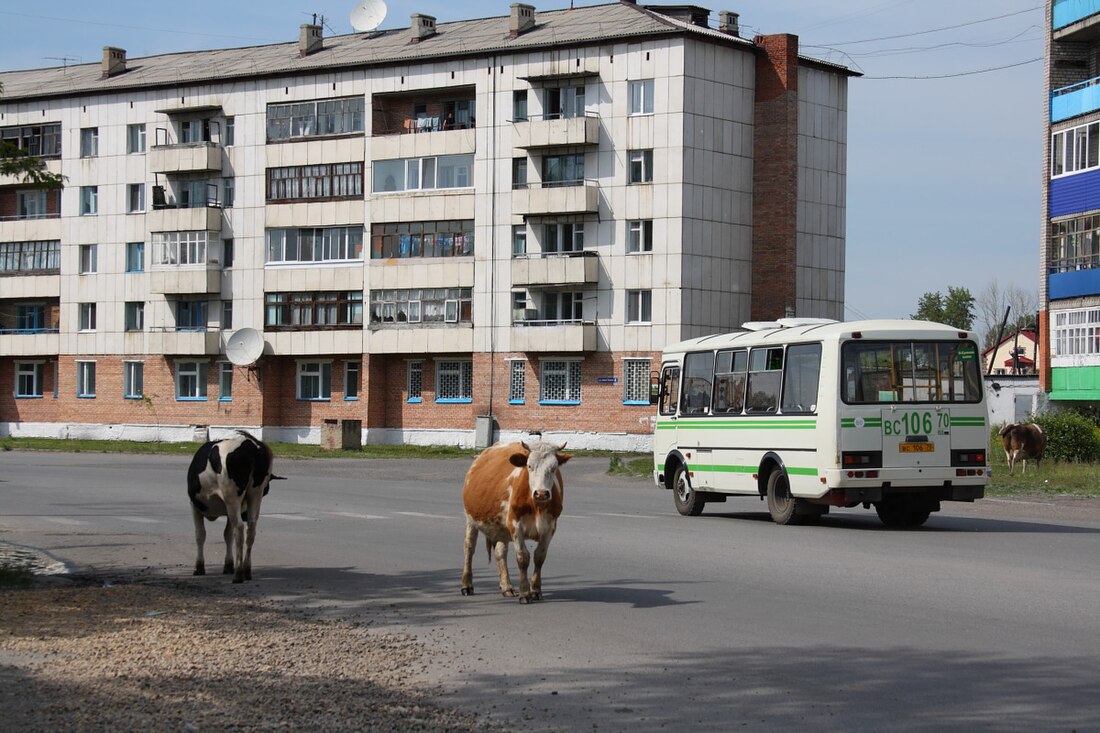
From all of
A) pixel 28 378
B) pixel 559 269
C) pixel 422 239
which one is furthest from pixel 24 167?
pixel 28 378

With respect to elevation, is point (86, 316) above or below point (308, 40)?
below

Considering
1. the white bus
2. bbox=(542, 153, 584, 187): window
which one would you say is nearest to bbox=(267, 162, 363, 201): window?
bbox=(542, 153, 584, 187): window

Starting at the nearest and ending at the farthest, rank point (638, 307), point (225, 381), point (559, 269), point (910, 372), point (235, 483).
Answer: point (235, 483) → point (910, 372) → point (638, 307) → point (559, 269) → point (225, 381)

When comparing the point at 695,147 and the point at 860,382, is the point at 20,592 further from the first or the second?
the point at 695,147

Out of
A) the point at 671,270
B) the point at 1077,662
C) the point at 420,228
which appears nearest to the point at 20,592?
the point at 1077,662

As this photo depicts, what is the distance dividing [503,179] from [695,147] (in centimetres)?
835

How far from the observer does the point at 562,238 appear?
59.1 meters

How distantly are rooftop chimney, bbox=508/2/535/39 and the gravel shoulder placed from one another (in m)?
51.2

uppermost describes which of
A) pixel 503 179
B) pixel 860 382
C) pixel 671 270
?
pixel 503 179

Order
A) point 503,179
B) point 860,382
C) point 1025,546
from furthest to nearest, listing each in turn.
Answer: point 503,179 → point 860,382 → point 1025,546

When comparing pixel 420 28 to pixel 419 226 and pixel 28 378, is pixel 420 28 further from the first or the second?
pixel 28 378

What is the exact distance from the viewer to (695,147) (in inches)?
2231

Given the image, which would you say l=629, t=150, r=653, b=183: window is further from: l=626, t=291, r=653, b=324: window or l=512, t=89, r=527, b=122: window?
l=512, t=89, r=527, b=122: window

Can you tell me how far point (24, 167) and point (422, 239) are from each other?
47853 mm
